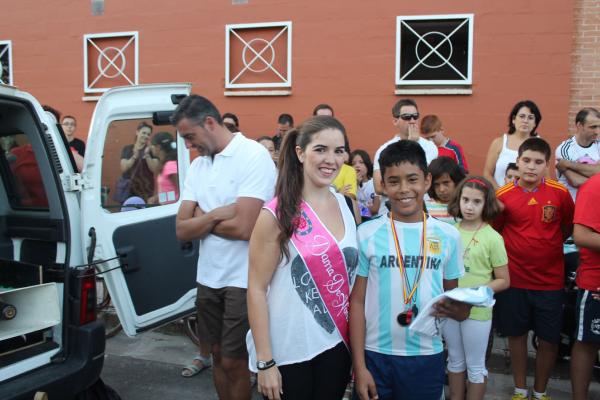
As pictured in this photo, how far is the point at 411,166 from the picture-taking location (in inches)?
102

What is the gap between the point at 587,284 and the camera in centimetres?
370

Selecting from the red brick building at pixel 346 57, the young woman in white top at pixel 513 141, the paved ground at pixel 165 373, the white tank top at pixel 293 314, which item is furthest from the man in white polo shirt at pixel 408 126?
the white tank top at pixel 293 314

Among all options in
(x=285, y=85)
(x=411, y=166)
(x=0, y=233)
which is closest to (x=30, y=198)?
(x=0, y=233)

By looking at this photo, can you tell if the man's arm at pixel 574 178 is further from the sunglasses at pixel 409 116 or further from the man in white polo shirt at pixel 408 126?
the sunglasses at pixel 409 116

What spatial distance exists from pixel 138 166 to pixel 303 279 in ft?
6.81

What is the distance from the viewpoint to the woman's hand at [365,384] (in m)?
2.45

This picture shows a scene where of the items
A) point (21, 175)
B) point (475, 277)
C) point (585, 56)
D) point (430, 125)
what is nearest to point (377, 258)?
point (475, 277)

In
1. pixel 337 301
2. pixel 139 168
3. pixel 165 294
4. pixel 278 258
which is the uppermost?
pixel 139 168

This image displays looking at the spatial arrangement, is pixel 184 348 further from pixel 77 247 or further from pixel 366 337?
pixel 366 337

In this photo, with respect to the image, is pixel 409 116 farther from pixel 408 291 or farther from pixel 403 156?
pixel 408 291

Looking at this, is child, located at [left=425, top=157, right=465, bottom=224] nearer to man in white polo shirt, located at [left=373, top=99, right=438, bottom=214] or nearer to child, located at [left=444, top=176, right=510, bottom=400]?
child, located at [left=444, top=176, right=510, bottom=400]

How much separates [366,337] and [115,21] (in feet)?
26.3

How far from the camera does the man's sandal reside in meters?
4.68

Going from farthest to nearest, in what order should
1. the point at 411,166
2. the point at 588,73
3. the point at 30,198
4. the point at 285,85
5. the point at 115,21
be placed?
the point at 115,21, the point at 285,85, the point at 588,73, the point at 30,198, the point at 411,166
